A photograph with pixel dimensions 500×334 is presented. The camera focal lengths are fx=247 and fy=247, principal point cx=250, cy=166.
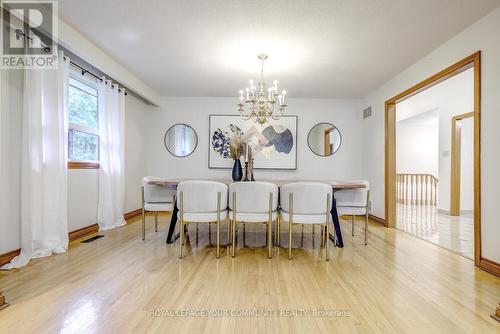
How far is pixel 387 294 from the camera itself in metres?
1.84

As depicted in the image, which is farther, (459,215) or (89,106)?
(459,215)

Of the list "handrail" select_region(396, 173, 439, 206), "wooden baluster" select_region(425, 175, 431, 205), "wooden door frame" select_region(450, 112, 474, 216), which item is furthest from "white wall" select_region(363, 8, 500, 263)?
"wooden baluster" select_region(425, 175, 431, 205)

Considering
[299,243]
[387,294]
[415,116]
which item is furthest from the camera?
[415,116]

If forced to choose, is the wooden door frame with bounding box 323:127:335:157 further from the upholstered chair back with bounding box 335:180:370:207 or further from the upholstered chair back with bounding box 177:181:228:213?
the upholstered chair back with bounding box 177:181:228:213

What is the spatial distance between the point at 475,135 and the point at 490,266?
1.25 meters

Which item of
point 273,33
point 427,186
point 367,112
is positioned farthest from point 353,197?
point 427,186

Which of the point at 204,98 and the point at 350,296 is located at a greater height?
the point at 204,98

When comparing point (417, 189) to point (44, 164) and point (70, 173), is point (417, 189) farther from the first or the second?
point (44, 164)

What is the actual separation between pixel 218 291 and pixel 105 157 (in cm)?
278

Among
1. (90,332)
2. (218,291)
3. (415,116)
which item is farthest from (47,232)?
(415,116)

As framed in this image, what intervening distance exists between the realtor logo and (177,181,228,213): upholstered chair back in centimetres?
193

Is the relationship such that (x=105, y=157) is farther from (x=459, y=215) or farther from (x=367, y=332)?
(x=459, y=215)

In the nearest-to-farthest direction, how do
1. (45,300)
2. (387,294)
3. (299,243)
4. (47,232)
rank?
(45,300)
(387,294)
(47,232)
(299,243)

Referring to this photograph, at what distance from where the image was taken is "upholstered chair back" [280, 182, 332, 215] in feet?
8.39
